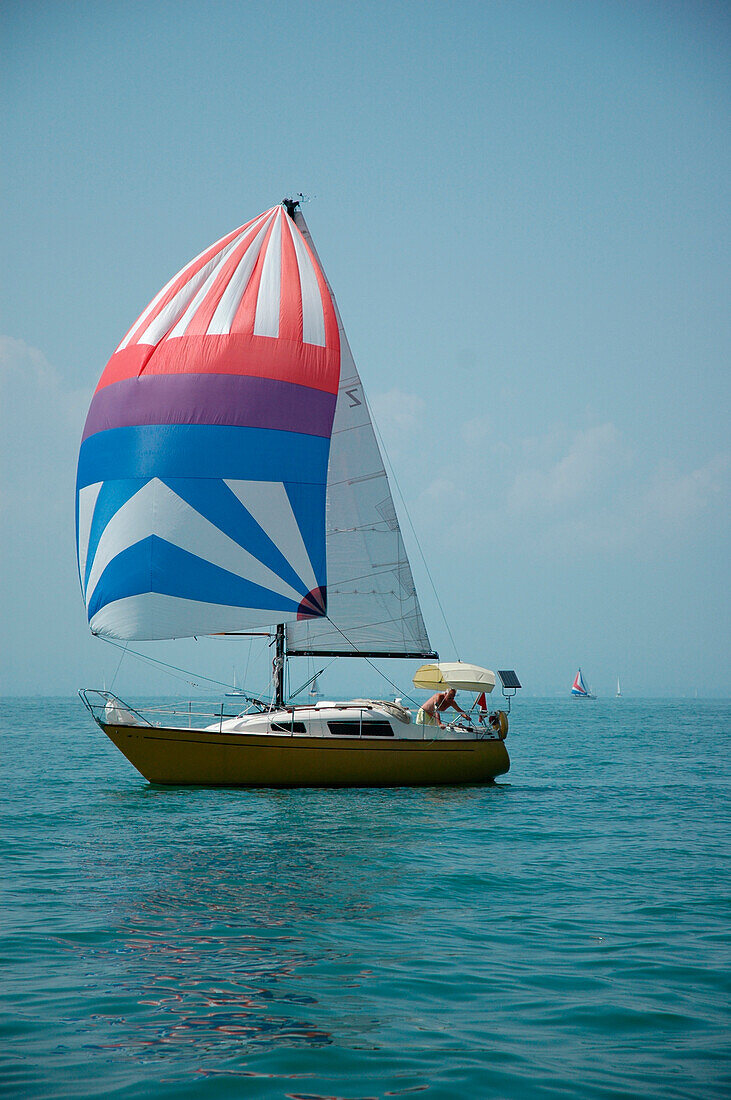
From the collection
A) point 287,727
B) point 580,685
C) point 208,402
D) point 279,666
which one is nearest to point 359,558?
point 279,666

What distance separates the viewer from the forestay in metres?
19.7

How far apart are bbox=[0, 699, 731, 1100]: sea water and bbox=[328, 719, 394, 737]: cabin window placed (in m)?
2.25

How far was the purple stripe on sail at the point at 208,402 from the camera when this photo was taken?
785 inches

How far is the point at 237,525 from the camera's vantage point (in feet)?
65.2

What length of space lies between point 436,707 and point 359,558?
430 cm

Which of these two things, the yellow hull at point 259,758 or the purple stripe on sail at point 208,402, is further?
the purple stripe on sail at point 208,402

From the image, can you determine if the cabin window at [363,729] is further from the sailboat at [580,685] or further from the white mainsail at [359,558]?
the sailboat at [580,685]

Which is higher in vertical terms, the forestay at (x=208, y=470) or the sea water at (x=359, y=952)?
the forestay at (x=208, y=470)

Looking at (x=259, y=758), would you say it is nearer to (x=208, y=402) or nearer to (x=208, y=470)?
(x=208, y=470)

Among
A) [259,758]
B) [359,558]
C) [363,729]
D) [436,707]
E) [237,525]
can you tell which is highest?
[237,525]

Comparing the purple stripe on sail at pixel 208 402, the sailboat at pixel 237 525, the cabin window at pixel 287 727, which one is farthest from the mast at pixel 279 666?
the purple stripe on sail at pixel 208 402

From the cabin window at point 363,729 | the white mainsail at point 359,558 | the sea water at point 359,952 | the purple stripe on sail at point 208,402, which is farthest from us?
the white mainsail at point 359,558

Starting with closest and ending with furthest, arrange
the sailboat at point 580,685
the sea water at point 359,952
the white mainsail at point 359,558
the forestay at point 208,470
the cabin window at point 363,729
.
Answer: the sea water at point 359,952 → the forestay at point 208,470 → the cabin window at point 363,729 → the white mainsail at point 359,558 → the sailboat at point 580,685

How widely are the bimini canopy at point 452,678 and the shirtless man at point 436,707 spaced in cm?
22
